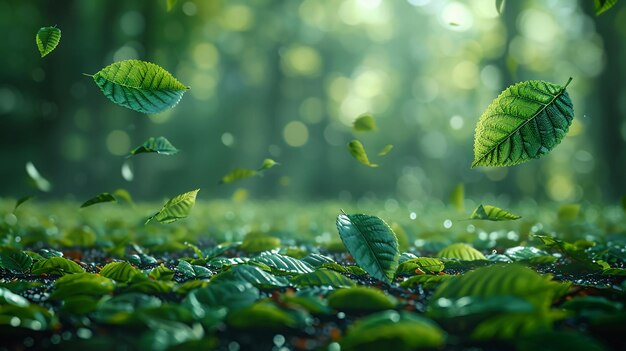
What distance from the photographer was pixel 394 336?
1.08 m

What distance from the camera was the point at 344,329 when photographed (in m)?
1.32

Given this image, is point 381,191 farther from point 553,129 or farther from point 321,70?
point 553,129

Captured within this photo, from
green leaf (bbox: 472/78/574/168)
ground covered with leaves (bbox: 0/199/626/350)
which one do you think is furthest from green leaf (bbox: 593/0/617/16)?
ground covered with leaves (bbox: 0/199/626/350)

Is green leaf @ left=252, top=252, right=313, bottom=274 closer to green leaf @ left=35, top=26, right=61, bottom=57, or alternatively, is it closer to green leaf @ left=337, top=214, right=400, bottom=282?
green leaf @ left=337, top=214, right=400, bottom=282

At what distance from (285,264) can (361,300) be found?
498mm

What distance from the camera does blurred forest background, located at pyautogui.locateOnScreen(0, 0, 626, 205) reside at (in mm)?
15445

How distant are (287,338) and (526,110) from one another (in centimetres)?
96

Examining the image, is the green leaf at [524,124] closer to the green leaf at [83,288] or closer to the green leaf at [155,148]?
the green leaf at [155,148]

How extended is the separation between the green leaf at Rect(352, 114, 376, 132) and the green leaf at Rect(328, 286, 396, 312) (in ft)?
3.03

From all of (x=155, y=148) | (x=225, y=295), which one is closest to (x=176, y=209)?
(x=155, y=148)

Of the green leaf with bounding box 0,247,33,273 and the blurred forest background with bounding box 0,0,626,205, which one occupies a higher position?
the blurred forest background with bounding box 0,0,626,205

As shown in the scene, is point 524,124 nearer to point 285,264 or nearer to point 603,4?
point 603,4

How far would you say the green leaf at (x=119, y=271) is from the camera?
1706mm

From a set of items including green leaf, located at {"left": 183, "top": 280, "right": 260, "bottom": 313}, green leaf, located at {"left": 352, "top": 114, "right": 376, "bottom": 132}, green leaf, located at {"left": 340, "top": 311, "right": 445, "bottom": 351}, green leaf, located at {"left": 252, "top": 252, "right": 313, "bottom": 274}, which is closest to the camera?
green leaf, located at {"left": 340, "top": 311, "right": 445, "bottom": 351}
